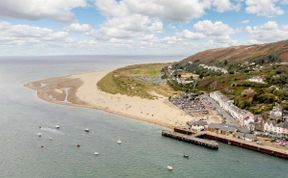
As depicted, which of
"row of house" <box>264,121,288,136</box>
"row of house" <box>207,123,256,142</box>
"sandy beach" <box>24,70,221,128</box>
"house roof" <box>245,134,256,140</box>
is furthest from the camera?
"sandy beach" <box>24,70,221,128</box>

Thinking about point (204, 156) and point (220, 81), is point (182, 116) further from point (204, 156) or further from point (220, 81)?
point (220, 81)

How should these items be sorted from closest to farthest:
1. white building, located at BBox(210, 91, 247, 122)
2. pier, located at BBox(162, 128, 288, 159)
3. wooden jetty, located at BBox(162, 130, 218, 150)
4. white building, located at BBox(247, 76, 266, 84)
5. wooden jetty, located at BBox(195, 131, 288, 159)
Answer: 1. wooden jetty, located at BBox(195, 131, 288, 159)
2. pier, located at BBox(162, 128, 288, 159)
3. wooden jetty, located at BBox(162, 130, 218, 150)
4. white building, located at BBox(210, 91, 247, 122)
5. white building, located at BBox(247, 76, 266, 84)

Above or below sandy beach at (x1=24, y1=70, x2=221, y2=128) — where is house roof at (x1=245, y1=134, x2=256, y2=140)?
below

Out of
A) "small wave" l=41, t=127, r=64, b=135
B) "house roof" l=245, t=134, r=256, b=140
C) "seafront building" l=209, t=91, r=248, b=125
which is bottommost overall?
"small wave" l=41, t=127, r=64, b=135

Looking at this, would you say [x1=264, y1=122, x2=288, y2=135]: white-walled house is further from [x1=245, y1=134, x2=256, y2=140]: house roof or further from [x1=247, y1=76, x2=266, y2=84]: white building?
[x1=247, y1=76, x2=266, y2=84]: white building

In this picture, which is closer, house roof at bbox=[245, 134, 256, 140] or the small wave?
house roof at bbox=[245, 134, 256, 140]

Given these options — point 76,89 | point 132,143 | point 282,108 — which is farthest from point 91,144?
point 76,89

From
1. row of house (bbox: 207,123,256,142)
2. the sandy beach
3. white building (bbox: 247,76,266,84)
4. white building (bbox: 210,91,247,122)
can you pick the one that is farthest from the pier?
white building (bbox: 247,76,266,84)
